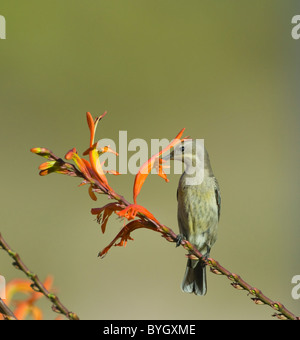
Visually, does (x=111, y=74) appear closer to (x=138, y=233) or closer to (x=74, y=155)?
(x=138, y=233)

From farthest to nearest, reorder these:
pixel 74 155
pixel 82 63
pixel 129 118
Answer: pixel 82 63 → pixel 129 118 → pixel 74 155

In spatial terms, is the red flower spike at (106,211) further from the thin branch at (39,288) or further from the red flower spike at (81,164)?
the thin branch at (39,288)

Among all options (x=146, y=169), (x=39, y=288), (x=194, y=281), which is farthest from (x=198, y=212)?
(x=39, y=288)

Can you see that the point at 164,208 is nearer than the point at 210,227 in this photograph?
No

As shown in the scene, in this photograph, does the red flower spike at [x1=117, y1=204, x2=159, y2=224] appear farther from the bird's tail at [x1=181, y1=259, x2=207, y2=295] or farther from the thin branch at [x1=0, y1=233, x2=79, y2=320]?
the bird's tail at [x1=181, y1=259, x2=207, y2=295]

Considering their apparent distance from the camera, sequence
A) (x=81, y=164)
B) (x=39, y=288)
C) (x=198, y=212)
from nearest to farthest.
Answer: (x=39, y=288)
(x=81, y=164)
(x=198, y=212)

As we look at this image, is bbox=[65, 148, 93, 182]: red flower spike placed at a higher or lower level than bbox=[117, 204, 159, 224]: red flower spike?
higher

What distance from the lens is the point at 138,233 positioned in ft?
17.1

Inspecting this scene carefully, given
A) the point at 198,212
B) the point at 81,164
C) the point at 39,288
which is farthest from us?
the point at 198,212

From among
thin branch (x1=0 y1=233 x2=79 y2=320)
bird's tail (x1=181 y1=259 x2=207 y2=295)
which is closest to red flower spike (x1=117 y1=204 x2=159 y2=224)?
thin branch (x1=0 y1=233 x2=79 y2=320)

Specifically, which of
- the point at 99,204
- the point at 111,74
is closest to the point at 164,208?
the point at 99,204

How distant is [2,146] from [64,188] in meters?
0.84

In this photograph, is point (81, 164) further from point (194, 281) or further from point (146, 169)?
point (194, 281)

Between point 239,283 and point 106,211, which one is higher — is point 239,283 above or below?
below
